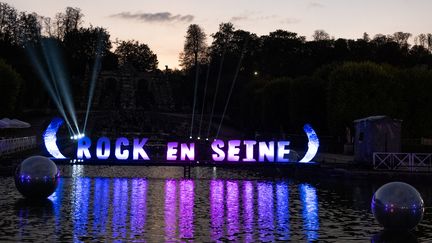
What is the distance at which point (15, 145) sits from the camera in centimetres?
6188

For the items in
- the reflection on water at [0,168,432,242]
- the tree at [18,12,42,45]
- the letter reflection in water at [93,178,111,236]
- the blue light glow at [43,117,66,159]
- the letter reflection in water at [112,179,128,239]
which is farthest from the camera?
the tree at [18,12,42,45]

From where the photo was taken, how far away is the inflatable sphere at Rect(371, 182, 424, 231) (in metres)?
22.3

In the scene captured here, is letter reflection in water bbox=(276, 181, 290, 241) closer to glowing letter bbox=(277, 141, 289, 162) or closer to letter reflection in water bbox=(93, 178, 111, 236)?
glowing letter bbox=(277, 141, 289, 162)

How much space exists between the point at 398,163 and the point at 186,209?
24905mm

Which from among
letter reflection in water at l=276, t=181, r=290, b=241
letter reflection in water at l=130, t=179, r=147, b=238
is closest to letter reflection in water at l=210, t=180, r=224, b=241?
letter reflection in water at l=276, t=181, r=290, b=241

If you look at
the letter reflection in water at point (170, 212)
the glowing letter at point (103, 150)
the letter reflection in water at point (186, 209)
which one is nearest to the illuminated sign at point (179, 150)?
the glowing letter at point (103, 150)

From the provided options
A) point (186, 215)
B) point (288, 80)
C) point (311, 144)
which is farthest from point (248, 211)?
point (288, 80)

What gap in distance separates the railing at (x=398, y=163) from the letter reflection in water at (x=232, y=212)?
538 inches

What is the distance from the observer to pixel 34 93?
143 m

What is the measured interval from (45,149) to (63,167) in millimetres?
7516

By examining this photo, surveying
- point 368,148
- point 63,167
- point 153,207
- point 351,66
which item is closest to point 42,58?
point 351,66

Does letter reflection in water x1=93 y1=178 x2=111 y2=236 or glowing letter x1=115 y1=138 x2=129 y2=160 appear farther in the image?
glowing letter x1=115 y1=138 x2=129 y2=160

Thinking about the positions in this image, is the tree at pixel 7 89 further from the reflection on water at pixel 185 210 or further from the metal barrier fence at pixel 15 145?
the reflection on water at pixel 185 210

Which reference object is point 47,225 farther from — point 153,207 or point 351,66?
point 351,66
